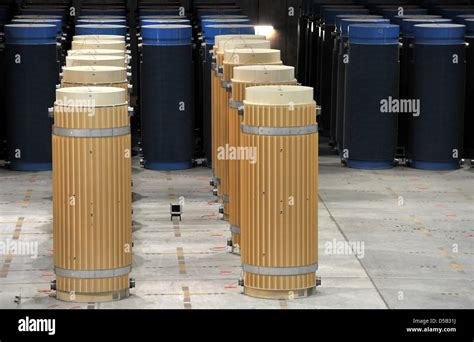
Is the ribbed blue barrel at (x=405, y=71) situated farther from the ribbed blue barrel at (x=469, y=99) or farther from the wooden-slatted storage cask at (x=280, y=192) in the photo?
the wooden-slatted storage cask at (x=280, y=192)

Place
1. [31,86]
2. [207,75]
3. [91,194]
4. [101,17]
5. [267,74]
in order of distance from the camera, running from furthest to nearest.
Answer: [101,17] < [207,75] < [31,86] < [267,74] < [91,194]

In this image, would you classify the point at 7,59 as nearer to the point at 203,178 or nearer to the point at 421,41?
the point at 203,178

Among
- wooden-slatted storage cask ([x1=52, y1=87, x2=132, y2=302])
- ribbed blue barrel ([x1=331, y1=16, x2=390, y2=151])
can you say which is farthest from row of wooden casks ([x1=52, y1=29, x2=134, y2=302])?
ribbed blue barrel ([x1=331, y1=16, x2=390, y2=151])

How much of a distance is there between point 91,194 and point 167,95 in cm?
1404

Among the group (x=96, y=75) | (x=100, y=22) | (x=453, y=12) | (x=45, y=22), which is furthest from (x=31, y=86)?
(x=453, y=12)

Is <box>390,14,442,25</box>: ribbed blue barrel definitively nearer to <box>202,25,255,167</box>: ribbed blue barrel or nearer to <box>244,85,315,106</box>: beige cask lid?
<box>202,25,255,167</box>: ribbed blue barrel

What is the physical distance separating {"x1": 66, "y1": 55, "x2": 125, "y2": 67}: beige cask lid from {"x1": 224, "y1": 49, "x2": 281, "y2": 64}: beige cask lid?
6.70ft

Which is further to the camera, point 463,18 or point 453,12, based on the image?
point 453,12

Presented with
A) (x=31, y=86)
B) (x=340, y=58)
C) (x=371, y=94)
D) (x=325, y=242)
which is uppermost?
(x=340, y=58)

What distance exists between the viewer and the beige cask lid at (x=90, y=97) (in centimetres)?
2272

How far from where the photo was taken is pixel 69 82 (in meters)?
26.5

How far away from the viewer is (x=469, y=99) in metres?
38.0

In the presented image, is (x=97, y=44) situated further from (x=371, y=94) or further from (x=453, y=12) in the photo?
(x=453, y=12)

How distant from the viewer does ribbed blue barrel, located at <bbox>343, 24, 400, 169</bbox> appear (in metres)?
36.7
